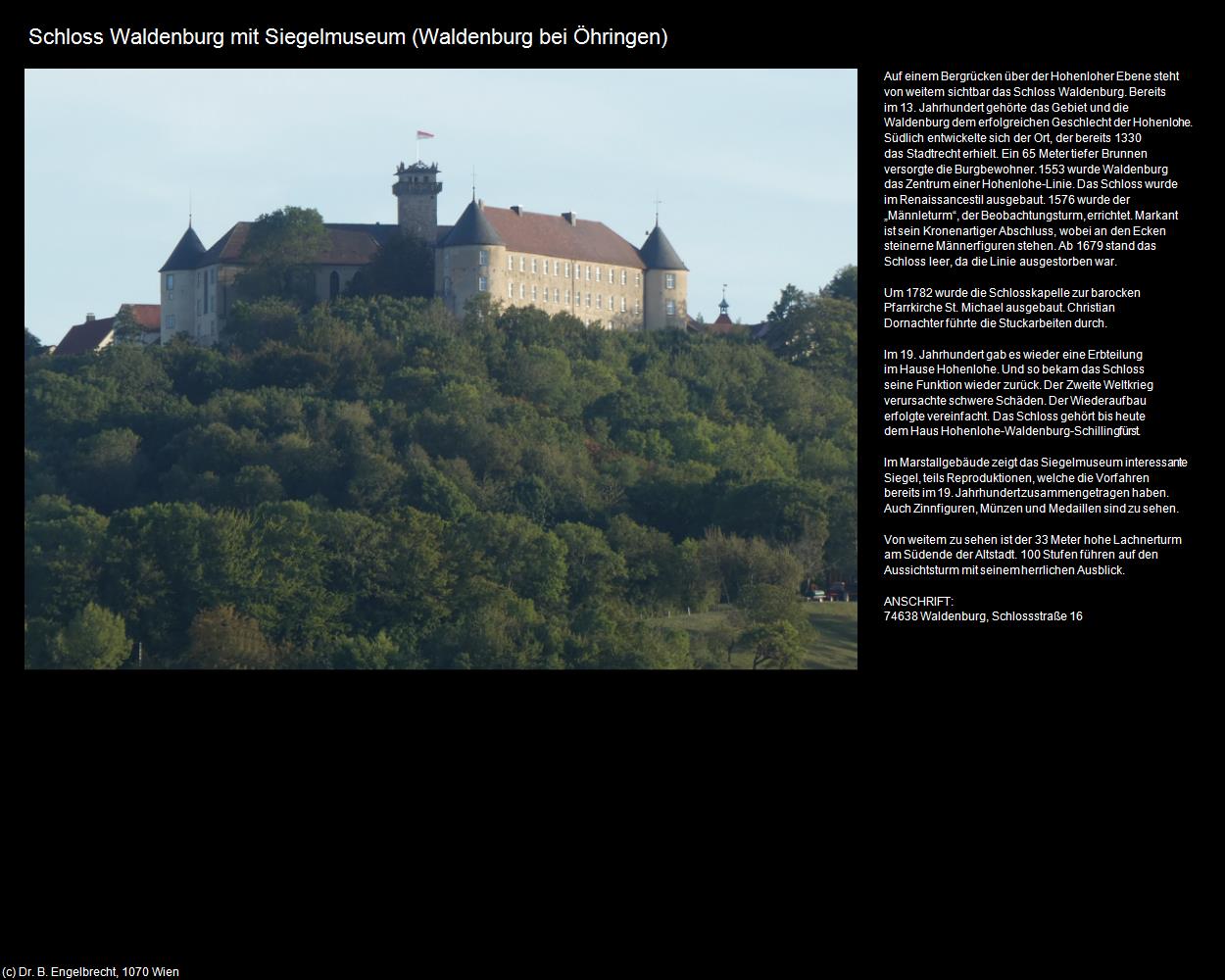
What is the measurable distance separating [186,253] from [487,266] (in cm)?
1311

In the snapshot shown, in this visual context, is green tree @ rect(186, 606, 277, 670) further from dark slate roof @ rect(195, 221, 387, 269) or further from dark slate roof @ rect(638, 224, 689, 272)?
dark slate roof @ rect(638, 224, 689, 272)

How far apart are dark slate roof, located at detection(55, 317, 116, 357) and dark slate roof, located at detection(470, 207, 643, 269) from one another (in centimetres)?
1967

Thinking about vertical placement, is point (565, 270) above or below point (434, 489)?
above

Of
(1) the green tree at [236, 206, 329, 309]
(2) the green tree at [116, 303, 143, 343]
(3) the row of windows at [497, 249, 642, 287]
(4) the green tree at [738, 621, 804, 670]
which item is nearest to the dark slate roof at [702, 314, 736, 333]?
(3) the row of windows at [497, 249, 642, 287]

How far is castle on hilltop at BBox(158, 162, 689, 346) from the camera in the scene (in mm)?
90125

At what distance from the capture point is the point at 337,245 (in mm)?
91750

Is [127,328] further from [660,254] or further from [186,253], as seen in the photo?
[660,254]

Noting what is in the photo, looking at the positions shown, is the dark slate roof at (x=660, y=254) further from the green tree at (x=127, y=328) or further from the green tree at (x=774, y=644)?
the green tree at (x=774, y=644)

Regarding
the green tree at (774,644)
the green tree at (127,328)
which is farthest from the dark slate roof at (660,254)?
the green tree at (774,644)

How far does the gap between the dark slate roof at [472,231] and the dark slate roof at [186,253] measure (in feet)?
35.4

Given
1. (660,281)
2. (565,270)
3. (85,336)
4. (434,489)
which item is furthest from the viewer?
(85,336)

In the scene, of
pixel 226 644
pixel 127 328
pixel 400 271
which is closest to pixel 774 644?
pixel 226 644

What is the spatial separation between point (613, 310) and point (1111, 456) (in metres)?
78.8

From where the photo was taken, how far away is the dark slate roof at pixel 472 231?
8975 centimetres
